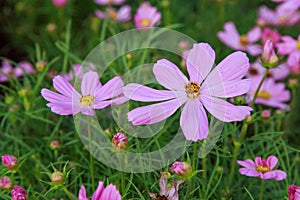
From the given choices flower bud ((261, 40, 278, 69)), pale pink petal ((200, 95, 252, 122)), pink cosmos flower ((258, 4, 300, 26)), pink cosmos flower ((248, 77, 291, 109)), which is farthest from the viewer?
pink cosmos flower ((258, 4, 300, 26))

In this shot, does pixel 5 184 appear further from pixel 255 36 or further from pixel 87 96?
pixel 255 36

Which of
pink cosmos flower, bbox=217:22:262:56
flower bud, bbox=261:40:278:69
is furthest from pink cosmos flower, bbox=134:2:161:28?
flower bud, bbox=261:40:278:69

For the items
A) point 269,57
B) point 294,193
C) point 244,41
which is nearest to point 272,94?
point 244,41

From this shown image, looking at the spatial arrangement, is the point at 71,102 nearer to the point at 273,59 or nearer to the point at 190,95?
the point at 190,95

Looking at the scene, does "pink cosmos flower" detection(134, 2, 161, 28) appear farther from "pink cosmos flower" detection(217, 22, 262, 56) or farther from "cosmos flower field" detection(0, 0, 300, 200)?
"pink cosmos flower" detection(217, 22, 262, 56)

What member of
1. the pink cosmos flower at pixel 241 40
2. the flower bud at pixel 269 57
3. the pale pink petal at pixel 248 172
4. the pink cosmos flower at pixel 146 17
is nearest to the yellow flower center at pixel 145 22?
the pink cosmos flower at pixel 146 17

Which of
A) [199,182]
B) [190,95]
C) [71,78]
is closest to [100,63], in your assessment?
[71,78]

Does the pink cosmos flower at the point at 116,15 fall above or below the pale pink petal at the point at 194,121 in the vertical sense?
above

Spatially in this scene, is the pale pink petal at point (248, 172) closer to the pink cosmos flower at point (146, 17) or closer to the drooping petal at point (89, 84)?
the drooping petal at point (89, 84)
